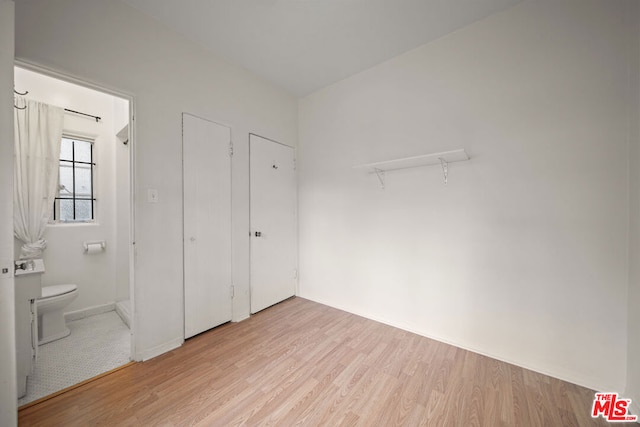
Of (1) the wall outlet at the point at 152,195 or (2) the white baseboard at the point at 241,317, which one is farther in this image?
(2) the white baseboard at the point at 241,317

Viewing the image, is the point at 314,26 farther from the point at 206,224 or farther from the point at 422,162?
the point at 206,224

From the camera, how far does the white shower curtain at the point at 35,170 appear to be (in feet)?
7.72

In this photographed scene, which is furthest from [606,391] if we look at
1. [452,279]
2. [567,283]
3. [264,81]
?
[264,81]

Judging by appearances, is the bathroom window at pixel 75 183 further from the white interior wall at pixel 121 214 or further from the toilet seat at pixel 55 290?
the toilet seat at pixel 55 290

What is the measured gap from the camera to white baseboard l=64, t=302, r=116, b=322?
2.63 m

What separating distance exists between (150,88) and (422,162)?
8.16 feet

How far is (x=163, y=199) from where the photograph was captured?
6.82ft

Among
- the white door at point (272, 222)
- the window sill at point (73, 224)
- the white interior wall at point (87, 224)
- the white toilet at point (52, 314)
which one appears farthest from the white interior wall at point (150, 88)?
the window sill at point (73, 224)

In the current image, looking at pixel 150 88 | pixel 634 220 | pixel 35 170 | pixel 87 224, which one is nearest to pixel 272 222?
pixel 150 88

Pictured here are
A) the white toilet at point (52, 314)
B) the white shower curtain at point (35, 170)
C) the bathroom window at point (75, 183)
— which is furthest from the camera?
the bathroom window at point (75, 183)

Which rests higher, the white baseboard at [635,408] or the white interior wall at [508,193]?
the white interior wall at [508,193]

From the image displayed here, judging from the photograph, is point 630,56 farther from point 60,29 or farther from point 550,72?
point 60,29

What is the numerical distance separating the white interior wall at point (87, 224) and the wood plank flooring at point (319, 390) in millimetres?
1630

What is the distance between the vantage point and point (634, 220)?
1487 mm
